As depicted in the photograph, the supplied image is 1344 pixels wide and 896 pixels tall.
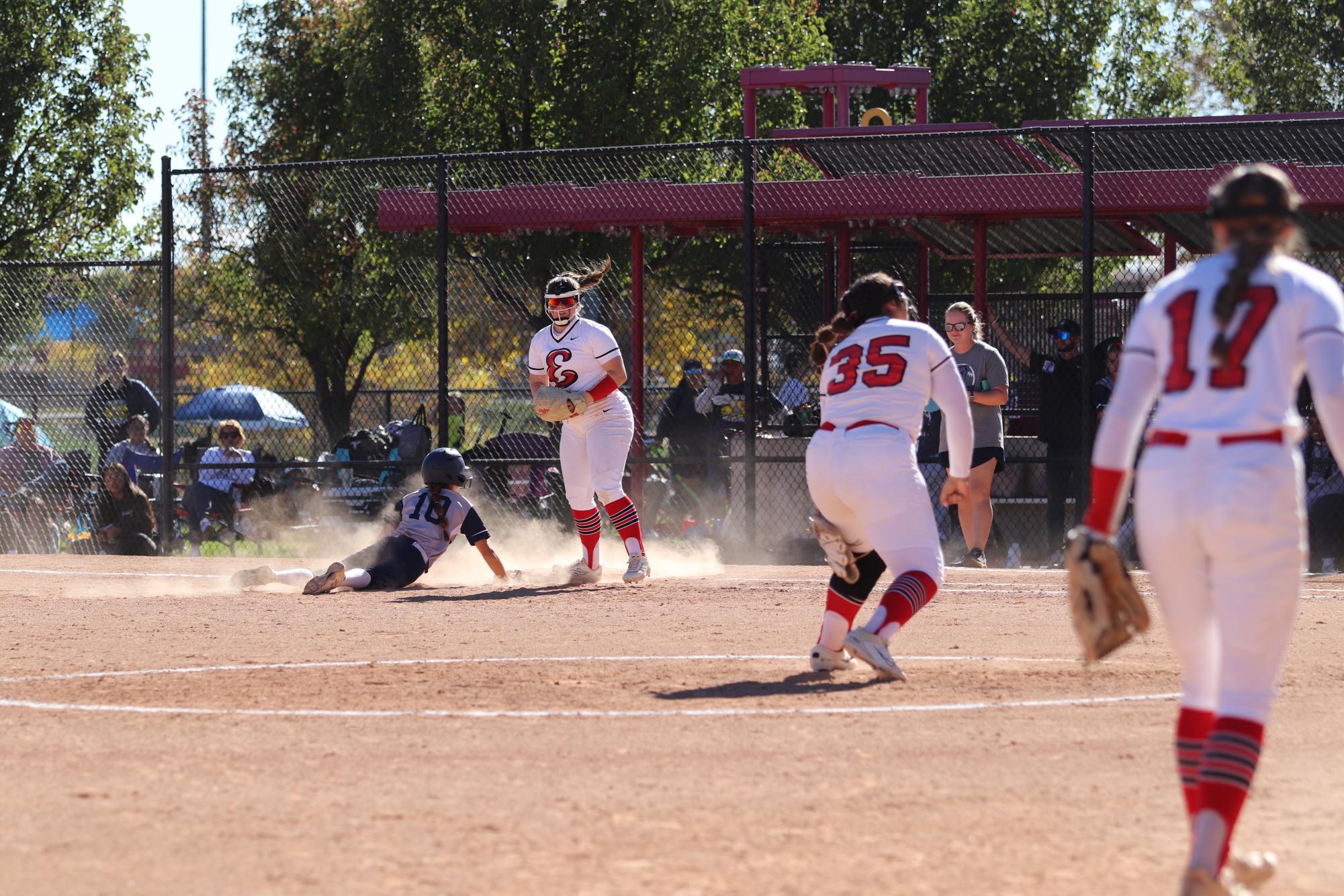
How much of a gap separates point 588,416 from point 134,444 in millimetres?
6456

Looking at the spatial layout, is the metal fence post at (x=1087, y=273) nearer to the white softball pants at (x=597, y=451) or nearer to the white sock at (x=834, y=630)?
the white softball pants at (x=597, y=451)

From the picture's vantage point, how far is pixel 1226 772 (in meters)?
3.97

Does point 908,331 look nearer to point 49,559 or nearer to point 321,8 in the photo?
point 49,559

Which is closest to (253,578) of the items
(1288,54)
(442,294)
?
(442,294)

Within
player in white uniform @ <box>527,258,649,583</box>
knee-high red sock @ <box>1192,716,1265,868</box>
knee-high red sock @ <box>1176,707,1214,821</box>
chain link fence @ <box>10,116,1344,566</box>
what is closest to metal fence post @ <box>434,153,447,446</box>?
chain link fence @ <box>10,116,1344,566</box>

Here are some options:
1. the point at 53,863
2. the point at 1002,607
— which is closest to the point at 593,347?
the point at 1002,607

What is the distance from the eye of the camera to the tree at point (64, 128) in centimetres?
2009

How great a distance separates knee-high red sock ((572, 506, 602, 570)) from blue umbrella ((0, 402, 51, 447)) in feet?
23.5

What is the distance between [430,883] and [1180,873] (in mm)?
1864

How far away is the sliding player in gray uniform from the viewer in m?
11.3

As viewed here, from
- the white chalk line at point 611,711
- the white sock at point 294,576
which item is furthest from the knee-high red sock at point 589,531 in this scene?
the white chalk line at point 611,711

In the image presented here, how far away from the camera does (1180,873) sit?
4234 mm

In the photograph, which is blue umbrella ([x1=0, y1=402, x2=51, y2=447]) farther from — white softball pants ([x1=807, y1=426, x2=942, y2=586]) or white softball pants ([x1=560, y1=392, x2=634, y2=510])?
white softball pants ([x1=807, y1=426, x2=942, y2=586])

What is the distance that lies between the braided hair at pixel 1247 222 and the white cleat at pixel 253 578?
8822 millimetres
